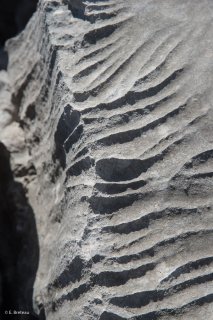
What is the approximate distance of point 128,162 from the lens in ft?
8.70

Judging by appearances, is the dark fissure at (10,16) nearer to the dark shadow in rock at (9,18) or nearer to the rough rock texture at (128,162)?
the dark shadow in rock at (9,18)

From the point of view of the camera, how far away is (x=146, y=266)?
249 cm

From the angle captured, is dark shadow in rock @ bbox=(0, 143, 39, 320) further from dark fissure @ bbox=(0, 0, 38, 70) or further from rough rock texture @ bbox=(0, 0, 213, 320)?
dark fissure @ bbox=(0, 0, 38, 70)

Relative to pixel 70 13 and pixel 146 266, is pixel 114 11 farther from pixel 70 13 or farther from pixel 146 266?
pixel 146 266

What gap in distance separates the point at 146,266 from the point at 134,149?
59cm

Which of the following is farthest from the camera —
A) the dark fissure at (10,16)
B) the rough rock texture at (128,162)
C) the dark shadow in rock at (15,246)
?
the dark fissure at (10,16)

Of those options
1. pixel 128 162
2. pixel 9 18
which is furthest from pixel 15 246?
pixel 9 18

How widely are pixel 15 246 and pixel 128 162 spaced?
4.18 ft

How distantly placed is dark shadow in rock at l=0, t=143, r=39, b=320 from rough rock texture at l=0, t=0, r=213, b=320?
0.13 meters

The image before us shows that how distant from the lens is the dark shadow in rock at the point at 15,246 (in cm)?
331

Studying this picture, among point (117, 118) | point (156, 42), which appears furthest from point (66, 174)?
point (156, 42)

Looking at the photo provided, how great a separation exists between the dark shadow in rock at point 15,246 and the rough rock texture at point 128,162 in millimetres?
132

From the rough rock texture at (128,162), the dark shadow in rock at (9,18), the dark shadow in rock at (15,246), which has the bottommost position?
the dark shadow in rock at (15,246)

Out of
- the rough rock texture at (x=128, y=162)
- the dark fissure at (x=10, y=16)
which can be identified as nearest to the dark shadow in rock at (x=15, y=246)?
the rough rock texture at (x=128, y=162)
